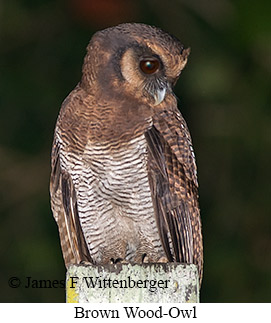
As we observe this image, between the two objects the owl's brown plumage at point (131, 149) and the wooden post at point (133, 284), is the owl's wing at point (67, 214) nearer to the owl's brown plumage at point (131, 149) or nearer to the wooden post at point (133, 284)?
the owl's brown plumage at point (131, 149)

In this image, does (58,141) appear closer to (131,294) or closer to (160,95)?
(160,95)

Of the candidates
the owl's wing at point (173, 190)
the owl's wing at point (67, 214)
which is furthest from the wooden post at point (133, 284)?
the owl's wing at point (67, 214)

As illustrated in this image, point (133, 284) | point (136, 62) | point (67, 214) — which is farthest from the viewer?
point (67, 214)

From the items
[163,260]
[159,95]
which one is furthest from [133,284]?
[159,95]

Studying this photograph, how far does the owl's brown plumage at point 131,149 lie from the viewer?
429cm

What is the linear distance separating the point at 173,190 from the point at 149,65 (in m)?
0.56

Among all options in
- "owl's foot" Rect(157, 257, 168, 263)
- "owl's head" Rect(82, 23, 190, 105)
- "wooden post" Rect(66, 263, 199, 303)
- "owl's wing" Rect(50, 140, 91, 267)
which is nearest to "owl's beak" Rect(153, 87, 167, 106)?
"owl's head" Rect(82, 23, 190, 105)

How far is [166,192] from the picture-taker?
14.4ft

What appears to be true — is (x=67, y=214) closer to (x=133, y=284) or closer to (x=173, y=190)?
(x=173, y=190)

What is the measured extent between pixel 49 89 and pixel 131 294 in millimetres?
3640

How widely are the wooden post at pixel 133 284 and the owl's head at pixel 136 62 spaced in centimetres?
105

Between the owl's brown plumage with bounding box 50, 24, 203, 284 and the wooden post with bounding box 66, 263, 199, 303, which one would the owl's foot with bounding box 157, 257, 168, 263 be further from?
the wooden post with bounding box 66, 263, 199, 303

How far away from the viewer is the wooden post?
341 centimetres

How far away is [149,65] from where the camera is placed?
4281 millimetres
